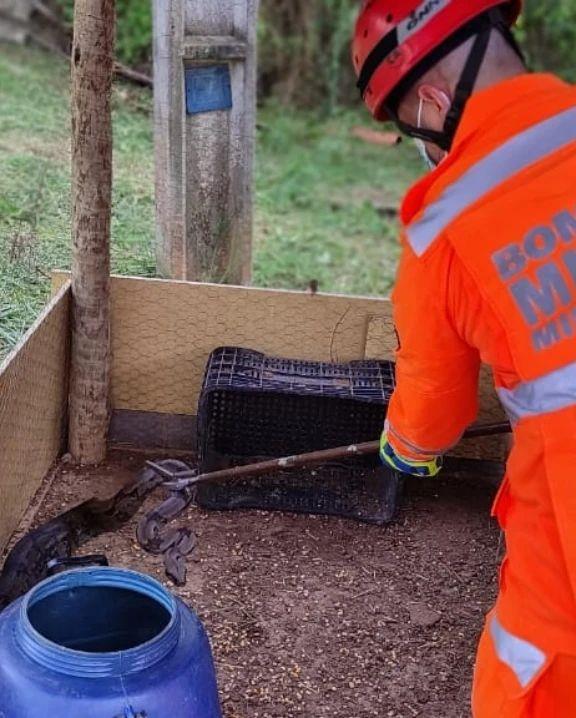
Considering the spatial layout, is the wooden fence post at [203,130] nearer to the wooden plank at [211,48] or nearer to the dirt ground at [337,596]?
the wooden plank at [211,48]

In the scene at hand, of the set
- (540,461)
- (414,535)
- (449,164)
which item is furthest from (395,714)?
(449,164)

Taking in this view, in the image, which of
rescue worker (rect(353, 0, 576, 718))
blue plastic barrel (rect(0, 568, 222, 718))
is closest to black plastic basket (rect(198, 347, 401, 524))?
blue plastic barrel (rect(0, 568, 222, 718))

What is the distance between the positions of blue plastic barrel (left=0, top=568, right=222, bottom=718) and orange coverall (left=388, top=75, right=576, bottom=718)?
66 centimetres

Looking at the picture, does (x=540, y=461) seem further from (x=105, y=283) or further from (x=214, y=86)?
(x=214, y=86)

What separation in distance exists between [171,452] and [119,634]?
76.0 inches

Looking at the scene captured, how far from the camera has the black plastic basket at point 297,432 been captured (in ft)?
12.8

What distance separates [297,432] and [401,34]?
91.5 inches

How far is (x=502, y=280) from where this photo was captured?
1641mm

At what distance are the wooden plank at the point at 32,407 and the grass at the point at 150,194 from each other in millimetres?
118

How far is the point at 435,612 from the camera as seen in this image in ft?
11.4

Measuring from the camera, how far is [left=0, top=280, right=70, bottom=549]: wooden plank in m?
3.33

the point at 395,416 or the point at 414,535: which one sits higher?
the point at 395,416

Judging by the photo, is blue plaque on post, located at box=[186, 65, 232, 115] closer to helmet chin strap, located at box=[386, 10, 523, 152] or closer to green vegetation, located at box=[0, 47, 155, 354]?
green vegetation, located at box=[0, 47, 155, 354]

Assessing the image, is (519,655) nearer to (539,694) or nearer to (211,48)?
(539,694)
